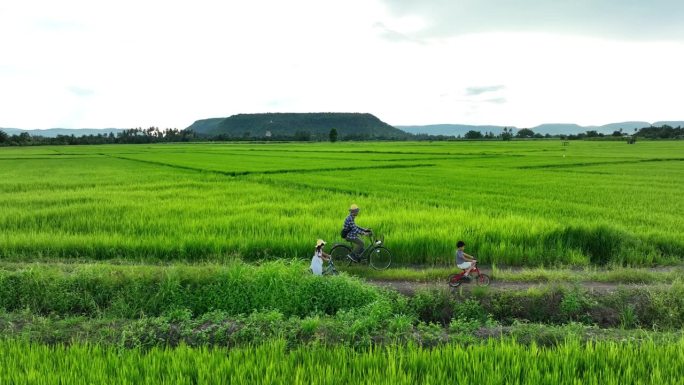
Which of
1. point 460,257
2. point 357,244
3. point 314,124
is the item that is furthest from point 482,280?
point 314,124

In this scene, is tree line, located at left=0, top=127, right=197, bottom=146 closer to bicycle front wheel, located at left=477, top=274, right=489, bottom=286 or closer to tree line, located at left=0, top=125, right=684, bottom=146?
tree line, located at left=0, top=125, right=684, bottom=146

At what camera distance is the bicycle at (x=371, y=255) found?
8.51m

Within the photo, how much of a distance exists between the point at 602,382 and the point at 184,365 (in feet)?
12.1

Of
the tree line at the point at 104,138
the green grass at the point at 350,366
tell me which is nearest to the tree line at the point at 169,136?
the tree line at the point at 104,138

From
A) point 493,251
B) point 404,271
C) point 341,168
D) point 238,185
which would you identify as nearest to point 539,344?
point 404,271

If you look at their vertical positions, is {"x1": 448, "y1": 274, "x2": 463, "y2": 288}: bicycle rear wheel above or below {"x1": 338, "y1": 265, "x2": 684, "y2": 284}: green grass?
above

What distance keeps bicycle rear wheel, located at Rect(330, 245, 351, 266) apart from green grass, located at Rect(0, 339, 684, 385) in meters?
4.48

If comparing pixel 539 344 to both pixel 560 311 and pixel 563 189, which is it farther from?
pixel 563 189

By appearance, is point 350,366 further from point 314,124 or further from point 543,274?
point 314,124

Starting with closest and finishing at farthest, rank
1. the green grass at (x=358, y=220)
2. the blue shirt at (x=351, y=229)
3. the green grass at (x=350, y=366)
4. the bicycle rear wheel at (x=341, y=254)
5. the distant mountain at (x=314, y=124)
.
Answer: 1. the green grass at (x=350, y=366)
2. the blue shirt at (x=351, y=229)
3. the bicycle rear wheel at (x=341, y=254)
4. the green grass at (x=358, y=220)
5. the distant mountain at (x=314, y=124)

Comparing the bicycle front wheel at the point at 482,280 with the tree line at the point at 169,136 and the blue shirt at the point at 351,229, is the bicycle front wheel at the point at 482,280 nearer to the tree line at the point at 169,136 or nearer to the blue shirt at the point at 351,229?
the blue shirt at the point at 351,229

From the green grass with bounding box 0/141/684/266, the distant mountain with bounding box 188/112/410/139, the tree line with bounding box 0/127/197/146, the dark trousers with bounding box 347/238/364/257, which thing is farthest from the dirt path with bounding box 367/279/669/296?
the distant mountain with bounding box 188/112/410/139

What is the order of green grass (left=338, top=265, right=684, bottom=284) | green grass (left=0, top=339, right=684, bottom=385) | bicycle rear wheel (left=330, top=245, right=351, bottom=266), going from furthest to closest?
bicycle rear wheel (left=330, top=245, right=351, bottom=266)
green grass (left=338, top=265, right=684, bottom=284)
green grass (left=0, top=339, right=684, bottom=385)

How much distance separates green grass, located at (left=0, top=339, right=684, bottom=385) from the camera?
3.49m
